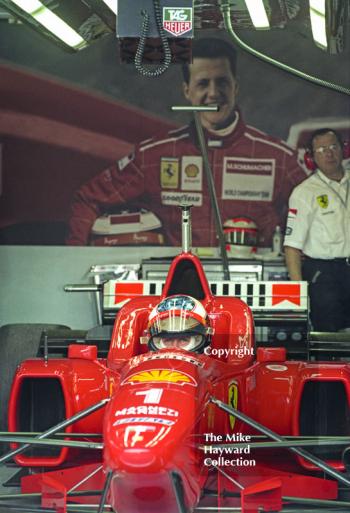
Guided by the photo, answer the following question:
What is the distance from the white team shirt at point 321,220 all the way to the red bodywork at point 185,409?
167 centimetres

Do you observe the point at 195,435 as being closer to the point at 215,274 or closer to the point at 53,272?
the point at 215,274

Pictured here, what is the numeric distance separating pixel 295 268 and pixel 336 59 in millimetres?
1141

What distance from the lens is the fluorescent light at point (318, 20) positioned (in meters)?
3.98

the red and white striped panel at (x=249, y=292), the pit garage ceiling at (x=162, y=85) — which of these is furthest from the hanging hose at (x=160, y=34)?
the pit garage ceiling at (x=162, y=85)

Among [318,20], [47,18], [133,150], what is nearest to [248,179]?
[133,150]

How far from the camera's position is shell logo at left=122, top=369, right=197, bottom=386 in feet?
11.6

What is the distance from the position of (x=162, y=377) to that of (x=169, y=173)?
131 inches

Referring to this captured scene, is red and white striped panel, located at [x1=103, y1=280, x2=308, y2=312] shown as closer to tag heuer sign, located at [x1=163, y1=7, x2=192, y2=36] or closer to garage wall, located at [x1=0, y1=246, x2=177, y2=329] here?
tag heuer sign, located at [x1=163, y1=7, x2=192, y2=36]

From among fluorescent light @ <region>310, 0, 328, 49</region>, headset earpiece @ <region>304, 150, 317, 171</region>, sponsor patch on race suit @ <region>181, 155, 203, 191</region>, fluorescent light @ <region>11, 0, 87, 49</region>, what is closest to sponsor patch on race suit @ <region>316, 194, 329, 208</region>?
headset earpiece @ <region>304, 150, 317, 171</region>

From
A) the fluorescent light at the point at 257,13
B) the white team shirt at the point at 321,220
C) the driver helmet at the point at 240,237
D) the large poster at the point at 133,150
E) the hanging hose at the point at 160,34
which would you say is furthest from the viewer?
the large poster at the point at 133,150

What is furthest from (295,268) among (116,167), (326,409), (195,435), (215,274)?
(195,435)

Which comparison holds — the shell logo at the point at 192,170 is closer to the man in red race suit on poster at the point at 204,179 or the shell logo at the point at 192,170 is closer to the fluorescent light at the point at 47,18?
the man in red race suit on poster at the point at 204,179

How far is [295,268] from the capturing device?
6.07 meters

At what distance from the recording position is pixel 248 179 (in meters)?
6.74
